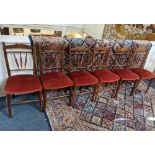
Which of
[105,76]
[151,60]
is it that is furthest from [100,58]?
[151,60]

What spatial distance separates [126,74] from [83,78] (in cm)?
75

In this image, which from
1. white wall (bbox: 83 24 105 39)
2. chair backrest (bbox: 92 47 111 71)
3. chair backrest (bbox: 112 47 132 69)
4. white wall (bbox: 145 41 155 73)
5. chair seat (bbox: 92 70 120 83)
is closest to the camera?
chair seat (bbox: 92 70 120 83)

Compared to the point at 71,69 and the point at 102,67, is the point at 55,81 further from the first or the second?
the point at 102,67

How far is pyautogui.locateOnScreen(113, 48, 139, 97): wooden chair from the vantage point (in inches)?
104

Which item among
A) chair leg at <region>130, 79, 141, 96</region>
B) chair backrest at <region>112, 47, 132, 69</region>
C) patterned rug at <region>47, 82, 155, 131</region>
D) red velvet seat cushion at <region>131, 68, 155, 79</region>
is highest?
chair backrest at <region>112, 47, 132, 69</region>

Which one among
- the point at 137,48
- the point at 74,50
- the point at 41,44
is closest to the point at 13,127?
the point at 41,44

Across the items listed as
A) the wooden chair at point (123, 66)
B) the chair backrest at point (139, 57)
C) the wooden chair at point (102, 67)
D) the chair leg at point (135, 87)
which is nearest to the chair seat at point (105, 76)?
the wooden chair at point (102, 67)

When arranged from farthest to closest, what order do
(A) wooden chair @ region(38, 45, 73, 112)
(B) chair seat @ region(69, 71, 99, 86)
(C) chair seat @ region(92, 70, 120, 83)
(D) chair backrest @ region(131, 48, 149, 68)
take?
(D) chair backrest @ region(131, 48, 149, 68) < (C) chair seat @ region(92, 70, 120, 83) < (B) chair seat @ region(69, 71, 99, 86) < (A) wooden chair @ region(38, 45, 73, 112)

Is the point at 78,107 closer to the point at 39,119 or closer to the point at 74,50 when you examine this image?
the point at 39,119

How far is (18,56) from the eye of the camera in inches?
87.8

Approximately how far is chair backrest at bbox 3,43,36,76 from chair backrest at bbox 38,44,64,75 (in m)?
0.12

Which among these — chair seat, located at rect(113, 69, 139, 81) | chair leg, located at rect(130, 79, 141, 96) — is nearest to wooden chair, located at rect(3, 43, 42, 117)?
chair seat, located at rect(113, 69, 139, 81)

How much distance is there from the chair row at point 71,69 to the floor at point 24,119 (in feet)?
0.35

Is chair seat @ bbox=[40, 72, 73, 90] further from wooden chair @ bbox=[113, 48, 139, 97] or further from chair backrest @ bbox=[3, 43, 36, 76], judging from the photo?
wooden chair @ bbox=[113, 48, 139, 97]
